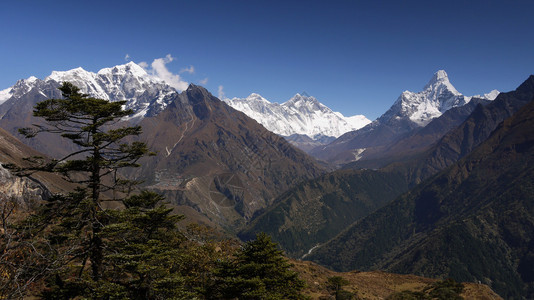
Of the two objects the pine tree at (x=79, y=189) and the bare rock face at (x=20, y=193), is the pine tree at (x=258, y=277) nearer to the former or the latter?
the pine tree at (x=79, y=189)

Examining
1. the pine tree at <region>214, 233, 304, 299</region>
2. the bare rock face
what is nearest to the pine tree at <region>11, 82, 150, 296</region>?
the bare rock face

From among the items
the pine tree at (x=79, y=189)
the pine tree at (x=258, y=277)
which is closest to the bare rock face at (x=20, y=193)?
→ the pine tree at (x=79, y=189)

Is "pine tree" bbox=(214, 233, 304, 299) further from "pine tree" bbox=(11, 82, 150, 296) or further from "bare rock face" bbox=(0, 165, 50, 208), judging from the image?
"bare rock face" bbox=(0, 165, 50, 208)

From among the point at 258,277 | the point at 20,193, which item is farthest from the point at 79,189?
the point at 20,193

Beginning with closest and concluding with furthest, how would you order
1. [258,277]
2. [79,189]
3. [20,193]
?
[79,189]
[258,277]
[20,193]

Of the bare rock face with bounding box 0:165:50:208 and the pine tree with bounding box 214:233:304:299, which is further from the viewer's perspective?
the pine tree with bounding box 214:233:304:299

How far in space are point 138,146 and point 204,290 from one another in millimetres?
15209

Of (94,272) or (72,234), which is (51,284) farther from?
(72,234)

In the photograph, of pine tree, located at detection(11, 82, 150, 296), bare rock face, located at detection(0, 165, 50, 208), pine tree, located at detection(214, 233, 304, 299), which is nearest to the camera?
bare rock face, located at detection(0, 165, 50, 208)

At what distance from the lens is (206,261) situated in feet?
119

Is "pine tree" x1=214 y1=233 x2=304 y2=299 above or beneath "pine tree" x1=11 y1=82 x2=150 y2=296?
beneath

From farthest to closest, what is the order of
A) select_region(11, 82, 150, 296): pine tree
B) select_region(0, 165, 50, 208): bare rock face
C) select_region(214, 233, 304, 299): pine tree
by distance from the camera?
select_region(214, 233, 304, 299): pine tree, select_region(11, 82, 150, 296): pine tree, select_region(0, 165, 50, 208): bare rock face

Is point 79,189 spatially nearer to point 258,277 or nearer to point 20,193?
point 258,277

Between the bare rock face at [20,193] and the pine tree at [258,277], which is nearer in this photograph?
the bare rock face at [20,193]
